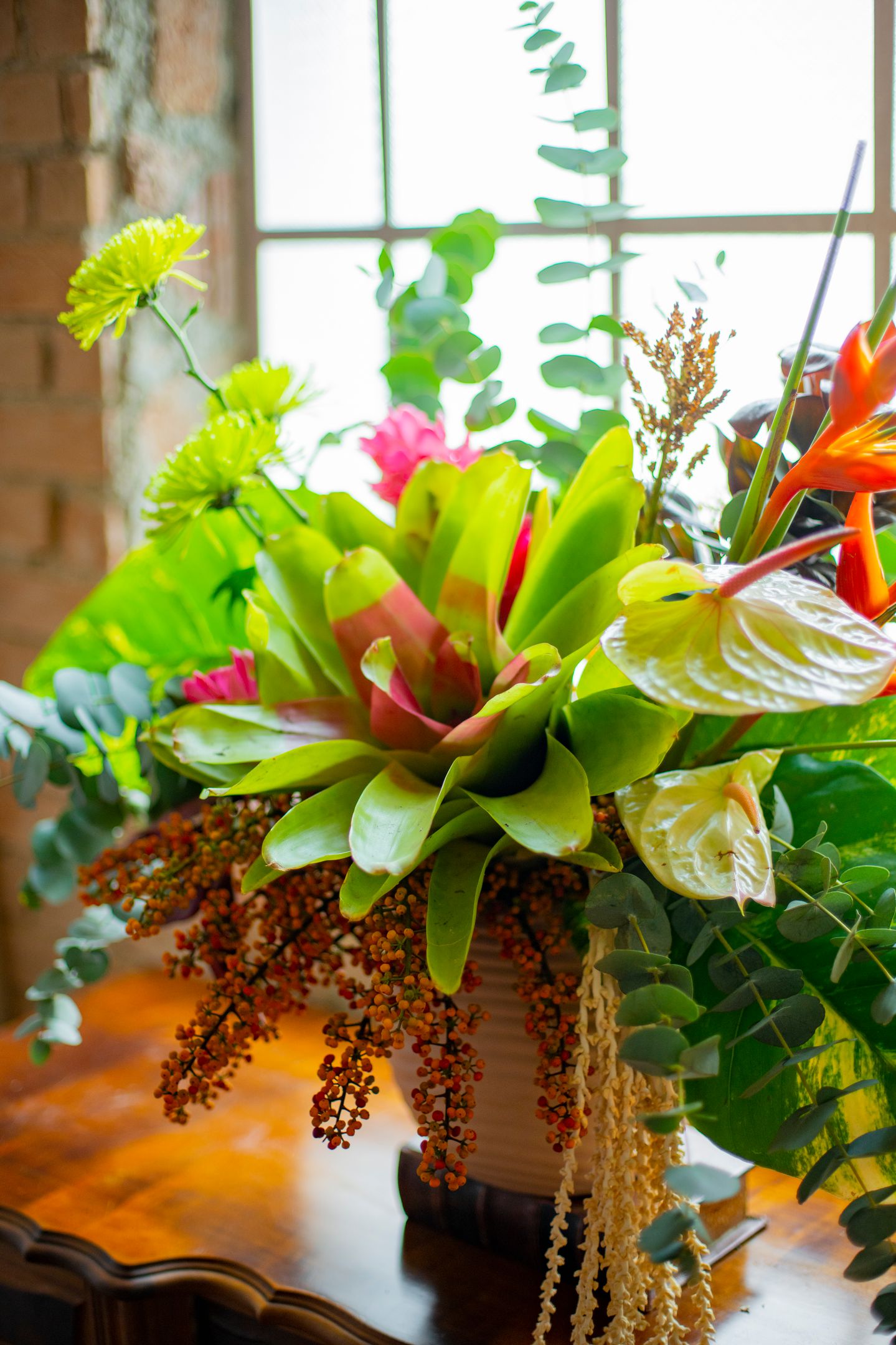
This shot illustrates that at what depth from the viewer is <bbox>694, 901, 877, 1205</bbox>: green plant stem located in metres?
0.39

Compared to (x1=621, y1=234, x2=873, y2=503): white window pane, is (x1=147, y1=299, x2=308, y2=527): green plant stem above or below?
below

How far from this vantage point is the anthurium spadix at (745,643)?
0.32m

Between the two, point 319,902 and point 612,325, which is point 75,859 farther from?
point 612,325

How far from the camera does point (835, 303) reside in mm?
852

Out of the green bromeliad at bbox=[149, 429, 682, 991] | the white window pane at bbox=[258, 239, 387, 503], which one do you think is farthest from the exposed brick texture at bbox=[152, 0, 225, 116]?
the green bromeliad at bbox=[149, 429, 682, 991]

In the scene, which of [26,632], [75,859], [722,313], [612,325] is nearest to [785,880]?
[612,325]

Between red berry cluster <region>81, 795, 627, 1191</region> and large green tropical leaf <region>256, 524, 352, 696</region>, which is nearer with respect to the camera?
red berry cluster <region>81, 795, 627, 1191</region>

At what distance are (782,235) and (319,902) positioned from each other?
64cm

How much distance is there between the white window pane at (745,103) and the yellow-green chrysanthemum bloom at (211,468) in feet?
1.67

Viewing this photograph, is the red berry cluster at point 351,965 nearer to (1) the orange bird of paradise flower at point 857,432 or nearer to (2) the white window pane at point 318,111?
(1) the orange bird of paradise flower at point 857,432

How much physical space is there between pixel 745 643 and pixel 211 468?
295 millimetres

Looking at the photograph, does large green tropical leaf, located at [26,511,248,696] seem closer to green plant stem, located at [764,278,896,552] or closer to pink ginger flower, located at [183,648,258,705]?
pink ginger flower, located at [183,648,258,705]

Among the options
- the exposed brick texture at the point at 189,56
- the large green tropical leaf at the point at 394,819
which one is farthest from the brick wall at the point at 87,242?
the large green tropical leaf at the point at 394,819

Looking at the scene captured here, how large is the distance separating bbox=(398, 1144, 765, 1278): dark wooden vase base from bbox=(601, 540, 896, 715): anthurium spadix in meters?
0.31
